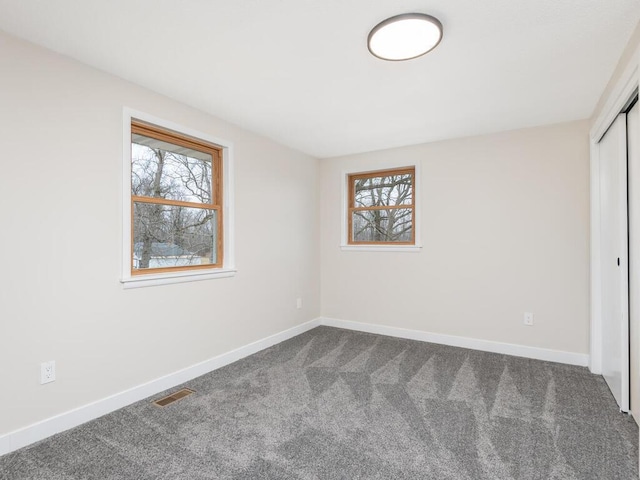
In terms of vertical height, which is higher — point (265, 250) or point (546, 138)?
point (546, 138)

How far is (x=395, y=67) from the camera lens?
225 cm

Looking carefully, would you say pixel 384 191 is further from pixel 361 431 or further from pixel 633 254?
pixel 361 431

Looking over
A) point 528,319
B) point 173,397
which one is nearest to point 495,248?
point 528,319

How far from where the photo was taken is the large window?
261cm

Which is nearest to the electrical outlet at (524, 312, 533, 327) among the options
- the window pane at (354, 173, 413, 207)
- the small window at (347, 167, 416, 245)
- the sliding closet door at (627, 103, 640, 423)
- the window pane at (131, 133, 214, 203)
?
the sliding closet door at (627, 103, 640, 423)

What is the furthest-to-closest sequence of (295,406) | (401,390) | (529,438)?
(401,390) < (295,406) < (529,438)

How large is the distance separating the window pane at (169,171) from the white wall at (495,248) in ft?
6.80

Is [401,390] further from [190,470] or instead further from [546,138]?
[546,138]

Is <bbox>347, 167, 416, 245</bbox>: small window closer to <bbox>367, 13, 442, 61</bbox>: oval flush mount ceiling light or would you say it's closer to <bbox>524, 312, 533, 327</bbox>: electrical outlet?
<bbox>524, 312, 533, 327</bbox>: electrical outlet

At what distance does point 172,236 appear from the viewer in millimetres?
2861

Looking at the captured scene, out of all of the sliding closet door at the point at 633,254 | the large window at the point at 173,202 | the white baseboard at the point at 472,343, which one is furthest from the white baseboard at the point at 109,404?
the sliding closet door at the point at 633,254

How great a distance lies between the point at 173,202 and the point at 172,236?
29 centimetres

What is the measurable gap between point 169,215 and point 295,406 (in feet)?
5.92

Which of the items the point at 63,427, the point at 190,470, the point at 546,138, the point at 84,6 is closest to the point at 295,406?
the point at 190,470
